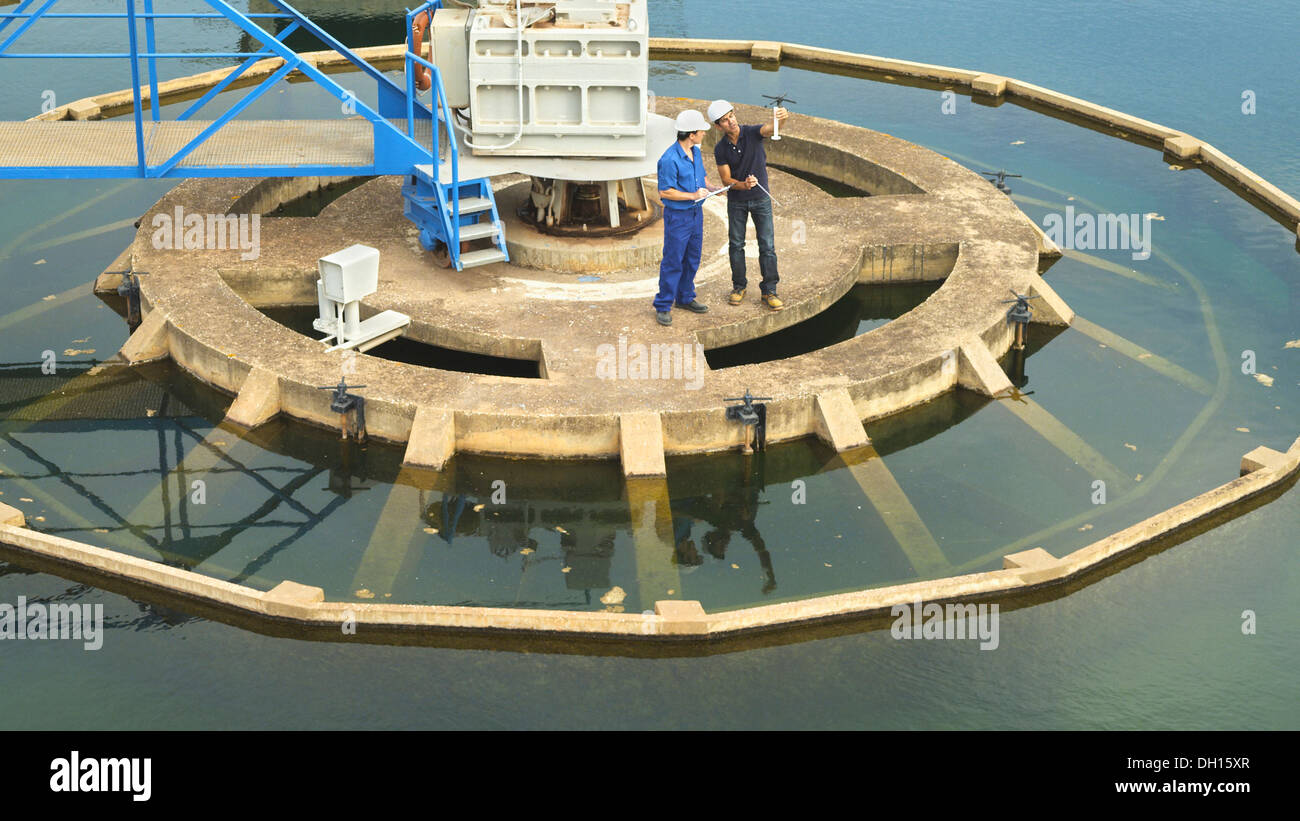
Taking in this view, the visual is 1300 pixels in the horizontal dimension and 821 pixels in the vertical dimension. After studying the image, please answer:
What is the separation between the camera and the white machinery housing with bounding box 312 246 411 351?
15.2 m

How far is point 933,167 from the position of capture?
776 inches

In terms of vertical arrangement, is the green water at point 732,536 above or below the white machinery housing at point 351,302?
A: below

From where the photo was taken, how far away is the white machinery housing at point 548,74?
16.2 m

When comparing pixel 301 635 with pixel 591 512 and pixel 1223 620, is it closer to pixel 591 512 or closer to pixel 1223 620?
pixel 591 512

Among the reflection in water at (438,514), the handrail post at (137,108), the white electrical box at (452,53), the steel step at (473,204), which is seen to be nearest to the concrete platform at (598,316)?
the reflection in water at (438,514)

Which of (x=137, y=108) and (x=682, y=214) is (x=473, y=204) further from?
(x=137, y=108)

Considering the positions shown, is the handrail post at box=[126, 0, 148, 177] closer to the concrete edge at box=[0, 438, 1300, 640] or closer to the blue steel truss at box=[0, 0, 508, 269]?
the blue steel truss at box=[0, 0, 508, 269]

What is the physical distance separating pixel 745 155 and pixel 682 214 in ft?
3.00

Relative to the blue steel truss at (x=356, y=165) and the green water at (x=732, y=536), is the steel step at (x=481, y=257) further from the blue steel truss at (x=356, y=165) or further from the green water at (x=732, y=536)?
the green water at (x=732, y=536)

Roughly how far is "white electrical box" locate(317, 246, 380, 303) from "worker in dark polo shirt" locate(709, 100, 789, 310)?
366 centimetres

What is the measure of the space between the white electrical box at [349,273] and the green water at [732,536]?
1518mm

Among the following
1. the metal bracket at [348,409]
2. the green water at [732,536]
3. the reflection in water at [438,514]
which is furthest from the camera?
the metal bracket at [348,409]

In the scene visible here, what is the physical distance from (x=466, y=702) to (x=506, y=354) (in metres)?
5.06

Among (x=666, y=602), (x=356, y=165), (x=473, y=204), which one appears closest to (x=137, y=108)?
(x=356, y=165)
